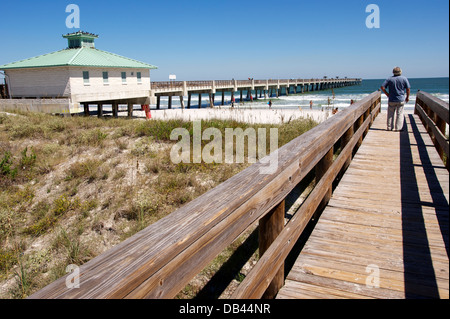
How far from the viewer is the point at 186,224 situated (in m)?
1.30

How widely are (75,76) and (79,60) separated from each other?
6.36 ft

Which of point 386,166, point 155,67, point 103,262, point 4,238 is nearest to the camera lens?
point 103,262

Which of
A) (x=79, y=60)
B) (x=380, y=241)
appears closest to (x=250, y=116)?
(x=380, y=241)

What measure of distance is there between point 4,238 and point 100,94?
22.0m

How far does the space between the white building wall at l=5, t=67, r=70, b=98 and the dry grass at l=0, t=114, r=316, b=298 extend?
15629 mm

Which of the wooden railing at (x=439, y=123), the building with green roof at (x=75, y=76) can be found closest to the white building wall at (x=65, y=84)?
the building with green roof at (x=75, y=76)

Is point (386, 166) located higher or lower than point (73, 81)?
Result: lower

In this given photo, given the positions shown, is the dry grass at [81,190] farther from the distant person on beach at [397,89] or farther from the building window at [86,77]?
the building window at [86,77]

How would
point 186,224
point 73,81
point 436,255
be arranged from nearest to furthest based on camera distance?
1. point 186,224
2. point 436,255
3. point 73,81

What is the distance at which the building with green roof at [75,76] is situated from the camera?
25391 millimetres

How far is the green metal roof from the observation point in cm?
2612

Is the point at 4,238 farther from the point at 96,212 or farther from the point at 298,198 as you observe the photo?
the point at 298,198
